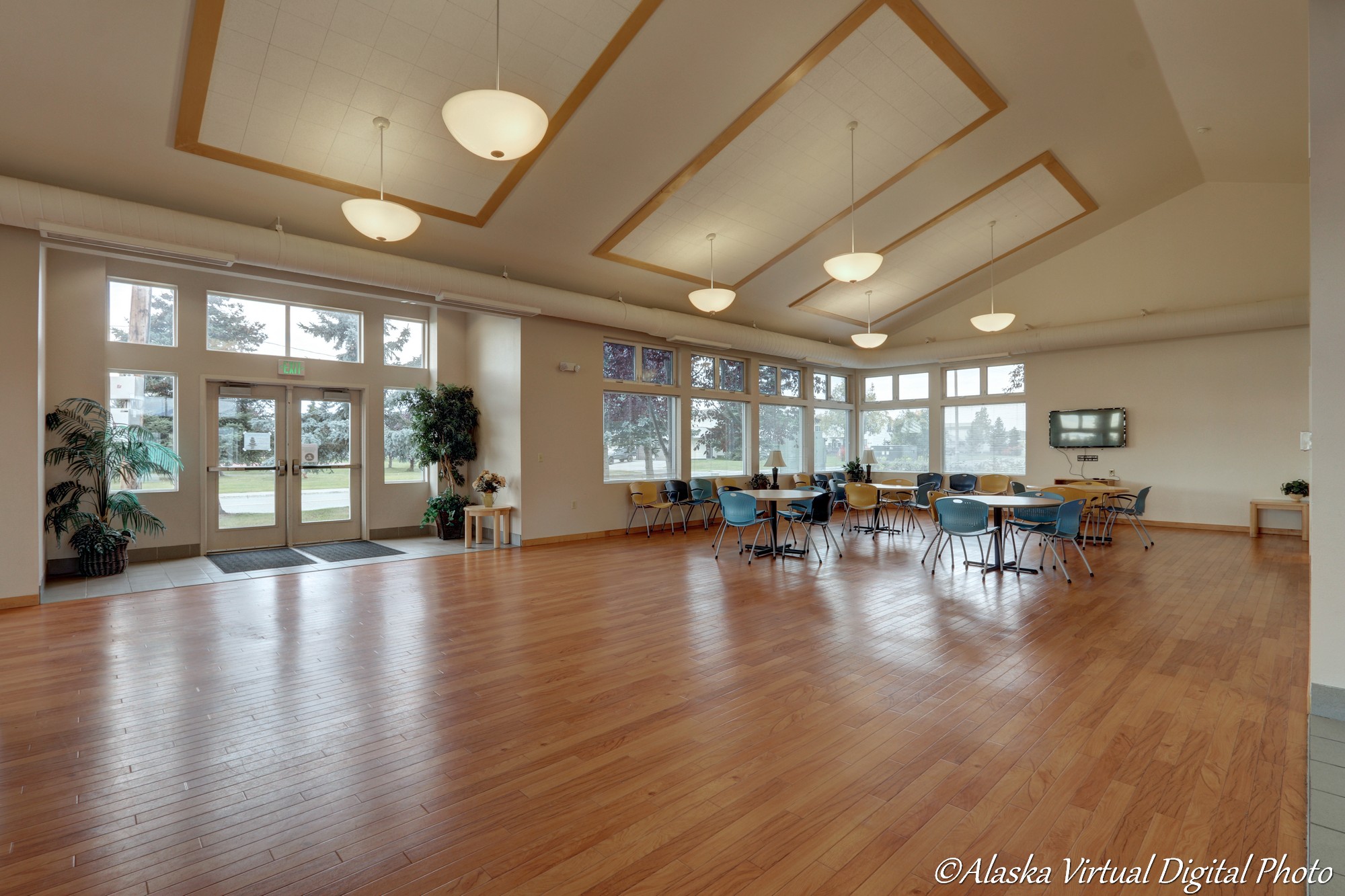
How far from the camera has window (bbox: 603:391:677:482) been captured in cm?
998

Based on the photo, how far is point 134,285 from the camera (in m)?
7.59

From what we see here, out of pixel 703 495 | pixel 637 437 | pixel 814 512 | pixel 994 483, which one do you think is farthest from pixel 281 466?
pixel 994 483

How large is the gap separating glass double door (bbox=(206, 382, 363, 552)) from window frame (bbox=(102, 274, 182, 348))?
0.73 meters

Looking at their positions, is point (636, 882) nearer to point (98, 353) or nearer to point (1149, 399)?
point (98, 353)

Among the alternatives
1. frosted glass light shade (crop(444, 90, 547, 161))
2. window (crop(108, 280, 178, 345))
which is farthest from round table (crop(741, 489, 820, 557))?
window (crop(108, 280, 178, 345))

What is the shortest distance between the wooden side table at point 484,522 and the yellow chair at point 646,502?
1920mm

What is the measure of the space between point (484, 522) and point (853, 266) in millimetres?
6351

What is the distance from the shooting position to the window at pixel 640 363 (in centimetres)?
995

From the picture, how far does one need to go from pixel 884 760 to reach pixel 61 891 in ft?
9.73

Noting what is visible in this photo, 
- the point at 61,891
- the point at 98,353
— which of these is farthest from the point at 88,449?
the point at 61,891

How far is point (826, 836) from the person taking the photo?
228 cm

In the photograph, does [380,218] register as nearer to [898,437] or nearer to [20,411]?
[20,411]

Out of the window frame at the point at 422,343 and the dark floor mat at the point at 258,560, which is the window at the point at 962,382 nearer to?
the window frame at the point at 422,343

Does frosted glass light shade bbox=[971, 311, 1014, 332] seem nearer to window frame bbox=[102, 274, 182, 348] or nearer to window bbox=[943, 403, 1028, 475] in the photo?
window bbox=[943, 403, 1028, 475]
